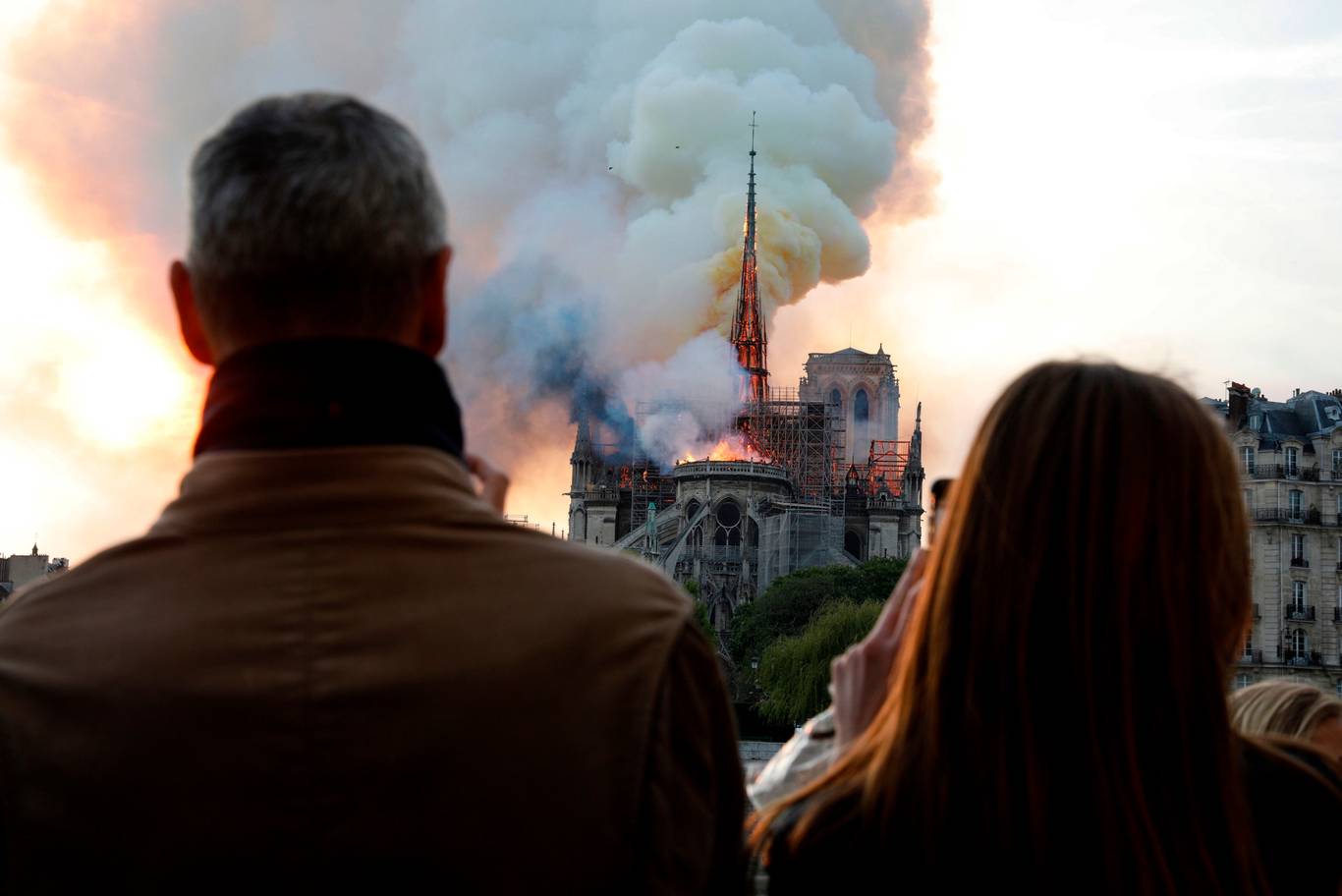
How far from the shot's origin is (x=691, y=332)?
298ft

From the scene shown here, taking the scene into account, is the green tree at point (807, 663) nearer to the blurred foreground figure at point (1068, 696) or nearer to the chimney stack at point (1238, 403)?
the chimney stack at point (1238, 403)

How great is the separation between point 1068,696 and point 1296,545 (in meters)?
52.1

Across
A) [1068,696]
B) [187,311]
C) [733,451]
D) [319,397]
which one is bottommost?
[1068,696]

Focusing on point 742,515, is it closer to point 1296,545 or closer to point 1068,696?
point 1296,545

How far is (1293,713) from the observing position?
16.0 feet

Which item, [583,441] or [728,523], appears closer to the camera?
[728,523]

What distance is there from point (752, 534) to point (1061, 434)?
7340 cm

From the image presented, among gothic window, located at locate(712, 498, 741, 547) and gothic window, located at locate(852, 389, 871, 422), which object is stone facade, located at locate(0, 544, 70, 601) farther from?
gothic window, located at locate(852, 389, 871, 422)

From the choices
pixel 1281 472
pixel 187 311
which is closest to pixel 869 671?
pixel 187 311

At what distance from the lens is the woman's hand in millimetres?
3420

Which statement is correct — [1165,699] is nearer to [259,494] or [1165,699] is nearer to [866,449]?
[259,494]

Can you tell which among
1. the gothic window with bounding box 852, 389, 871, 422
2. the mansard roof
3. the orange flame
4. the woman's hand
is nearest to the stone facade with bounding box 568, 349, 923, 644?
the orange flame

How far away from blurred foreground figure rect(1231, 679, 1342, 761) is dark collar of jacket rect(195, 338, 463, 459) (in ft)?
9.51

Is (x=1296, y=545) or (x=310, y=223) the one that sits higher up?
(x=1296, y=545)
